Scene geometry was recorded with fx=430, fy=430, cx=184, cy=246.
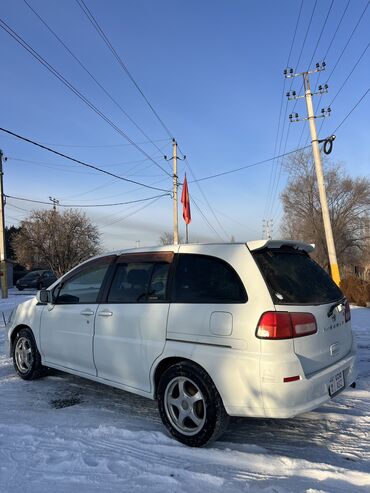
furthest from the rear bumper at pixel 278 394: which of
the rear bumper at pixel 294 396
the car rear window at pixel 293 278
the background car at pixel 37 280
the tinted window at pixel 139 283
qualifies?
the background car at pixel 37 280

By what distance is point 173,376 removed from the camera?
393 cm

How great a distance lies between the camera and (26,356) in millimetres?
5914

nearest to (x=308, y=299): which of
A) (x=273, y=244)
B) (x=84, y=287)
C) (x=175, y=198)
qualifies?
(x=273, y=244)

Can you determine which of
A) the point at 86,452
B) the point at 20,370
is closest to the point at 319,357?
the point at 86,452

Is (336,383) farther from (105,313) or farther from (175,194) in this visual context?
(175,194)

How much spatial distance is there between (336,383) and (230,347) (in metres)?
1.10

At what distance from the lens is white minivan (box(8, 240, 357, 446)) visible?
3482 mm

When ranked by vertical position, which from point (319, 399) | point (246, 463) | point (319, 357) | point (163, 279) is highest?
point (163, 279)

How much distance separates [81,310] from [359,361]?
4.35m

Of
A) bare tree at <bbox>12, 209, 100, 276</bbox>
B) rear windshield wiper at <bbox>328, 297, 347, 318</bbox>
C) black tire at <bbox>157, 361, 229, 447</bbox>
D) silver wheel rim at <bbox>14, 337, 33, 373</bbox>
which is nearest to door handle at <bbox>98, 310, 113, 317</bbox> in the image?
black tire at <bbox>157, 361, 229, 447</bbox>

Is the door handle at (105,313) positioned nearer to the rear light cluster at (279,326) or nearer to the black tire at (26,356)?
the black tire at (26,356)

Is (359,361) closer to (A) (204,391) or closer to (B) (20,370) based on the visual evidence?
(A) (204,391)

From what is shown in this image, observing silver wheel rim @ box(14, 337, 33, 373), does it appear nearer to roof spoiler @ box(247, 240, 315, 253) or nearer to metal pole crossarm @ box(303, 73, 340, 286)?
roof spoiler @ box(247, 240, 315, 253)

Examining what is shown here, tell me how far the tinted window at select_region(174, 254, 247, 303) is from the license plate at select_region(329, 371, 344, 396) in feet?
3.62
